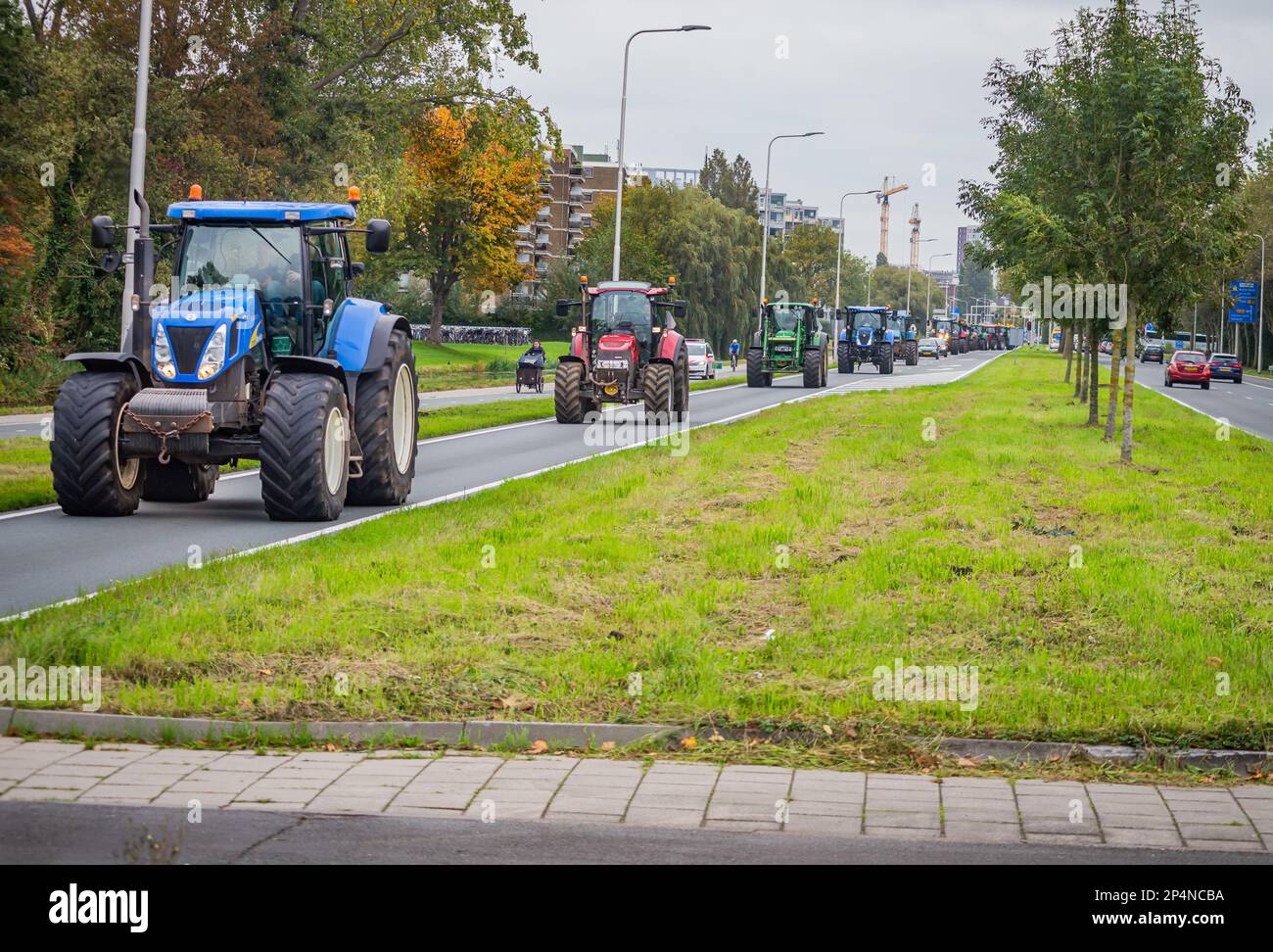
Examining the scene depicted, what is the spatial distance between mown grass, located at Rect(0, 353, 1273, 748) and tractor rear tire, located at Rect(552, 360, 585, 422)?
595 inches

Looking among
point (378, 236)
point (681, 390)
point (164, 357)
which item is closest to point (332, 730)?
point (378, 236)

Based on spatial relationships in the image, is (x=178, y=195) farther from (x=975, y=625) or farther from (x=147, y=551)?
(x=975, y=625)

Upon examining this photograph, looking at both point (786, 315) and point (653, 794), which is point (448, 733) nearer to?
point (653, 794)

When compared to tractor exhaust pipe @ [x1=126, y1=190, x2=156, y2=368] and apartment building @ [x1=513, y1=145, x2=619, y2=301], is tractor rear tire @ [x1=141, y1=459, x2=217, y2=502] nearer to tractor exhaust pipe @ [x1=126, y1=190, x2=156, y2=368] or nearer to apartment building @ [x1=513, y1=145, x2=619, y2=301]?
tractor exhaust pipe @ [x1=126, y1=190, x2=156, y2=368]

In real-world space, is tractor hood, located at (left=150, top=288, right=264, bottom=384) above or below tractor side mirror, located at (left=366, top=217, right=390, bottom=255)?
below

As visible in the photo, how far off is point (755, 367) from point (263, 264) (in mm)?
39189

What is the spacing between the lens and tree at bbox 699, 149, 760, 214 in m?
140

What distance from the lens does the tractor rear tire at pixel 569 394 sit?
31.8m

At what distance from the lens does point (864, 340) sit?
238ft

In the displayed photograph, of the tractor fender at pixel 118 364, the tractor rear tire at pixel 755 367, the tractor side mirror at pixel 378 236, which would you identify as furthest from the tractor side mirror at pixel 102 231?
the tractor rear tire at pixel 755 367

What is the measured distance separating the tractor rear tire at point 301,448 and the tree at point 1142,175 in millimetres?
11741

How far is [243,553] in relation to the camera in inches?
480

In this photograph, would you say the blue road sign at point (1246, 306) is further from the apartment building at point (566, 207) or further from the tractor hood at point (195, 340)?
Result: the tractor hood at point (195, 340)

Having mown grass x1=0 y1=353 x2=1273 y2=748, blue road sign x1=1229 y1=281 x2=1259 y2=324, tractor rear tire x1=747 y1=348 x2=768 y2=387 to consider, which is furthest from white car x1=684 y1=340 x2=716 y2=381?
blue road sign x1=1229 y1=281 x2=1259 y2=324
